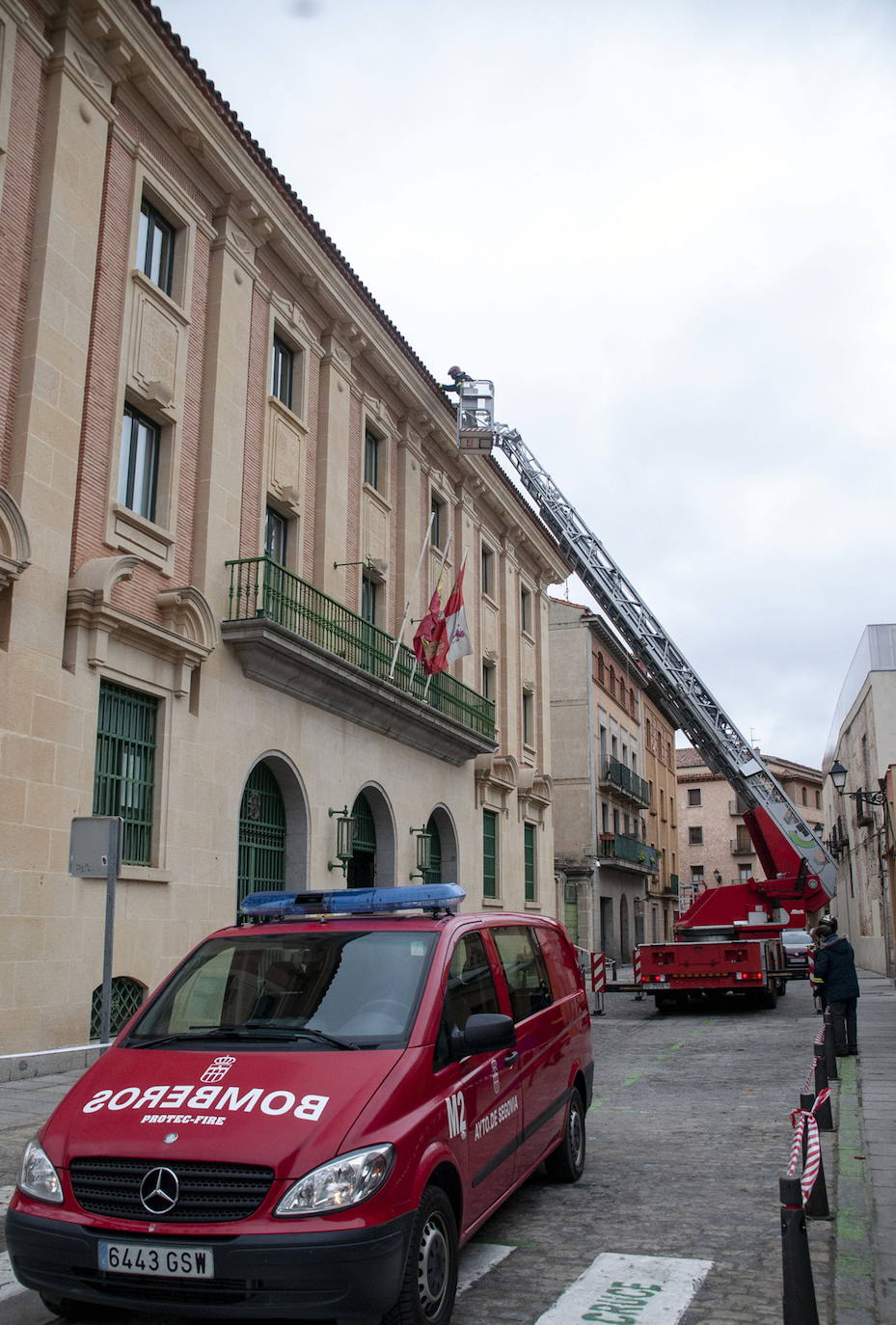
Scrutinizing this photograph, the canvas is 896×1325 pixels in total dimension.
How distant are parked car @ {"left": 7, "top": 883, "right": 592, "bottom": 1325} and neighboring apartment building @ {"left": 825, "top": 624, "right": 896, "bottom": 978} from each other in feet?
74.4

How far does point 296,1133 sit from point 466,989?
1526mm

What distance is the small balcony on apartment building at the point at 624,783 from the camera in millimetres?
42969

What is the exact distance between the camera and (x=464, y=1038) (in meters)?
5.12

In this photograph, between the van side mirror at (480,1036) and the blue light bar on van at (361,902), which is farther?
the blue light bar on van at (361,902)

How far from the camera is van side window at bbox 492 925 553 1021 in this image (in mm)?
6344

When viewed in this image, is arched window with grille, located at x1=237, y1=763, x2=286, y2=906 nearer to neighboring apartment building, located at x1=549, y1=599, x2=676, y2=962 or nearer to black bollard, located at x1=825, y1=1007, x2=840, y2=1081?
black bollard, located at x1=825, y1=1007, x2=840, y2=1081

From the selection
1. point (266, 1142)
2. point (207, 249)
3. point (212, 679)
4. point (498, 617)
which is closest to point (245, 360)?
point (207, 249)

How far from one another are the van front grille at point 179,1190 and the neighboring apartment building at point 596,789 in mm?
33161

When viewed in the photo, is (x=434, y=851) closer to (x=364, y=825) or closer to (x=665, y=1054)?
(x=364, y=825)

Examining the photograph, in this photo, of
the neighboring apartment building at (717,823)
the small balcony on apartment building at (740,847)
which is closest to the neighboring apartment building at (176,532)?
the small balcony on apartment building at (740,847)

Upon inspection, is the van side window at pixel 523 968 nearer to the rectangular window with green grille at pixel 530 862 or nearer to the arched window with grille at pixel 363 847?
the arched window with grille at pixel 363 847

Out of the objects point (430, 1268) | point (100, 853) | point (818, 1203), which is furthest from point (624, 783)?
point (430, 1268)

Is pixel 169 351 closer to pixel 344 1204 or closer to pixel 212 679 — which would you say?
pixel 212 679

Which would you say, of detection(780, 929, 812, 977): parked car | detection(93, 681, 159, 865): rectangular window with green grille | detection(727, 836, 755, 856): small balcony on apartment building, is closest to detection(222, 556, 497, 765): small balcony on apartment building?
detection(93, 681, 159, 865): rectangular window with green grille
